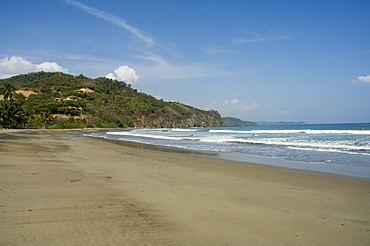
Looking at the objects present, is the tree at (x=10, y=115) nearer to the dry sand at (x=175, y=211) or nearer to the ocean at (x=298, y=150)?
the ocean at (x=298, y=150)

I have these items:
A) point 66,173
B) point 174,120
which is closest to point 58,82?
point 174,120

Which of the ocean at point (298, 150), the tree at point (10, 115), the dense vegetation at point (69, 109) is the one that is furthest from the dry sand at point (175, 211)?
the dense vegetation at point (69, 109)

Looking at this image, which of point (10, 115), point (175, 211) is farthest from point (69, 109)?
point (175, 211)

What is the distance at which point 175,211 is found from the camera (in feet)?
15.8

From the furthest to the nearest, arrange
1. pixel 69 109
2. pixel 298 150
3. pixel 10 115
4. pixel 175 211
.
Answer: pixel 69 109, pixel 10 115, pixel 298 150, pixel 175 211

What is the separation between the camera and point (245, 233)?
3.86 meters

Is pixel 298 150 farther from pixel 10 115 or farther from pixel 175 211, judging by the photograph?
pixel 10 115

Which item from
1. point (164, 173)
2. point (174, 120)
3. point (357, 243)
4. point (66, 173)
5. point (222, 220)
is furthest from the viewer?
point (174, 120)

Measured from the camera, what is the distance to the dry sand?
3621 mm

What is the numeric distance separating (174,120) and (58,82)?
76.1 meters

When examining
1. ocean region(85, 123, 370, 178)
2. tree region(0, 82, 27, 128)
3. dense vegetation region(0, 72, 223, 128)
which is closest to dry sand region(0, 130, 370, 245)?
ocean region(85, 123, 370, 178)

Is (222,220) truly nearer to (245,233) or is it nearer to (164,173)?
(245,233)

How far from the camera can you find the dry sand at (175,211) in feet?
11.9

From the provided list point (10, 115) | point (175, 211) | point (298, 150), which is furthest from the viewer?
point (10, 115)
